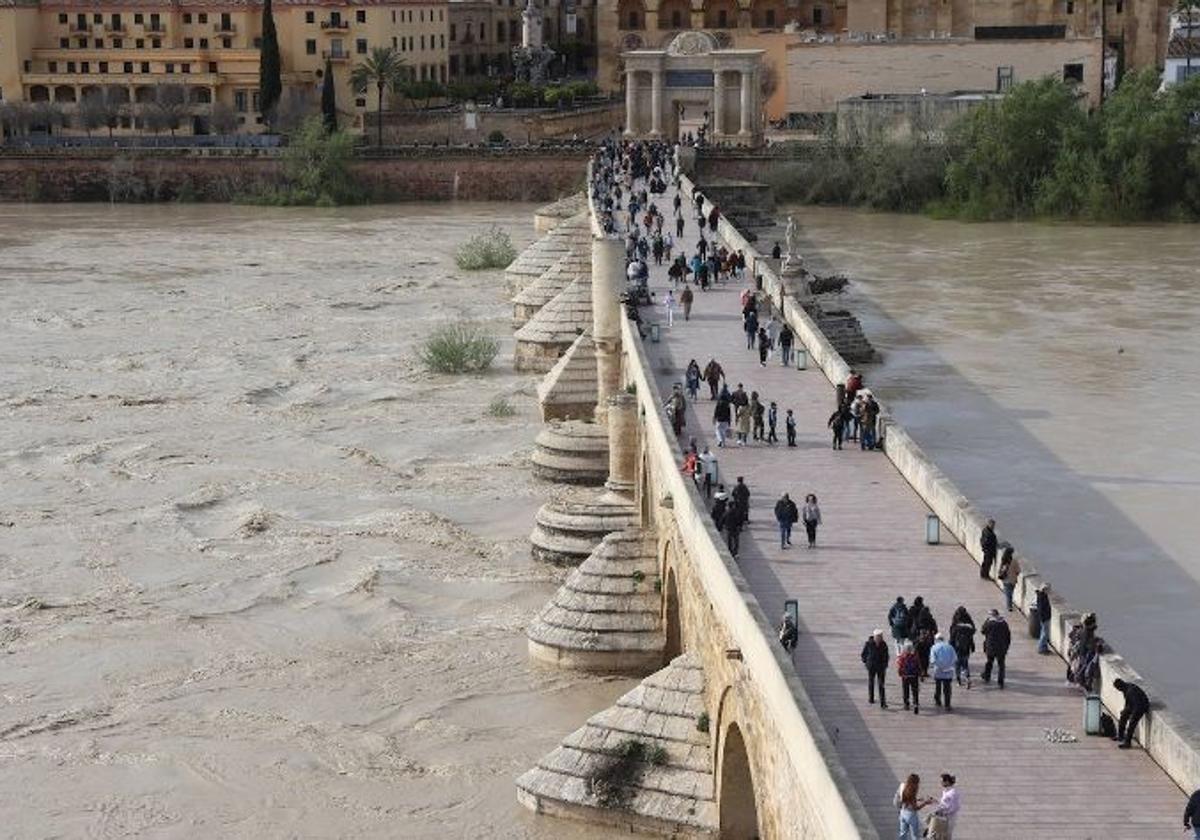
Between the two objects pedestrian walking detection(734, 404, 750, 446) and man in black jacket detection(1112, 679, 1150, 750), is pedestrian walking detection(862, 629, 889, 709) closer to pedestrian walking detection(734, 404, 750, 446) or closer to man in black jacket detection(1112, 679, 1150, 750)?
man in black jacket detection(1112, 679, 1150, 750)

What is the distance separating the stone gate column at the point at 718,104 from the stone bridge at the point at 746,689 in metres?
43.0

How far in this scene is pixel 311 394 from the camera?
37.8 metres

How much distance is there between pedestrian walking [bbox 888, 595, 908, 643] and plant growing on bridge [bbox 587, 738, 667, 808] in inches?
87.4

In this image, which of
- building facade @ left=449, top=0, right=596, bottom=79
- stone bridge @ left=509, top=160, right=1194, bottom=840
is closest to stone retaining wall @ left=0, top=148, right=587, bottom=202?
building facade @ left=449, top=0, right=596, bottom=79

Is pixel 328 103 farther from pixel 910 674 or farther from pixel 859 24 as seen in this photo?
pixel 910 674

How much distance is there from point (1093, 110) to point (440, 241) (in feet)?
67.2

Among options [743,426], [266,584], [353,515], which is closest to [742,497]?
[743,426]

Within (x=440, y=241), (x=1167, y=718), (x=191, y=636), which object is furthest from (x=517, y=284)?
(x=1167, y=718)

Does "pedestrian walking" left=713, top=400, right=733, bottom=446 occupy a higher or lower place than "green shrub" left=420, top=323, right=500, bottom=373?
higher

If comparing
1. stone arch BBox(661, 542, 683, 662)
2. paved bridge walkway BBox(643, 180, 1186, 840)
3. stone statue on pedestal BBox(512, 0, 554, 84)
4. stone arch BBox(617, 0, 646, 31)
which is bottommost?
stone arch BBox(661, 542, 683, 662)

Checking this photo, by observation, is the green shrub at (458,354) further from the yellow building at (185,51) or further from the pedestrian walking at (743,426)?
the yellow building at (185,51)

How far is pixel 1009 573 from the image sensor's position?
56.2 ft

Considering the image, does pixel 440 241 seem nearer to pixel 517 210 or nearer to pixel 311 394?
pixel 517 210

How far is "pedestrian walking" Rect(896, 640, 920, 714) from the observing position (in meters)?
15.0
